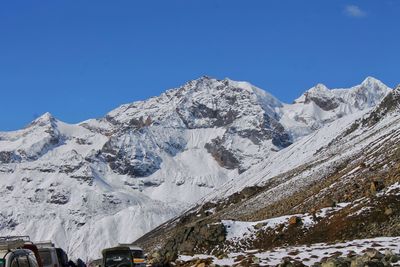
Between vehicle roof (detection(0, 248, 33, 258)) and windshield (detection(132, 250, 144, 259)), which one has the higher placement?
vehicle roof (detection(0, 248, 33, 258))

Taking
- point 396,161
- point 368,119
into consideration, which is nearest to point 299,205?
point 396,161

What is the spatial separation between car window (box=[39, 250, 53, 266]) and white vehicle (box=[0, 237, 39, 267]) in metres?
6.49

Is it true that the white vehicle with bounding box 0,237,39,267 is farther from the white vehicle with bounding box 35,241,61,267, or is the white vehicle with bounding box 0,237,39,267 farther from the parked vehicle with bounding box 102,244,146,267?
the parked vehicle with bounding box 102,244,146,267

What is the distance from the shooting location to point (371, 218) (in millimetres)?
45969

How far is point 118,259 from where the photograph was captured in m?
36.1

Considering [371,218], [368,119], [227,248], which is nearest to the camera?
[371,218]

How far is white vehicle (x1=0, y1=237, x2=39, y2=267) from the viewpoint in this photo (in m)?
18.8

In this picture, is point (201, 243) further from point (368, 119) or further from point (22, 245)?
point (368, 119)

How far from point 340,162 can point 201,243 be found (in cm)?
7166

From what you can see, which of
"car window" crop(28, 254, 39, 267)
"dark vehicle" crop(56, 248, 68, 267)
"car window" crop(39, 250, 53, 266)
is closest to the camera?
"car window" crop(28, 254, 39, 267)

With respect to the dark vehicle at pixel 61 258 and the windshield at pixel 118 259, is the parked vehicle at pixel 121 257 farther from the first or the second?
the dark vehicle at pixel 61 258

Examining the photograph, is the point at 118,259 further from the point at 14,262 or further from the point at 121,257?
the point at 14,262

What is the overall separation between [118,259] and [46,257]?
7.89 m

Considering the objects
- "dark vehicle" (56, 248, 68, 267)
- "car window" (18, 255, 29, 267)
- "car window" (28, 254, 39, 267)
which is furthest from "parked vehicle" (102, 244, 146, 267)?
"car window" (18, 255, 29, 267)
